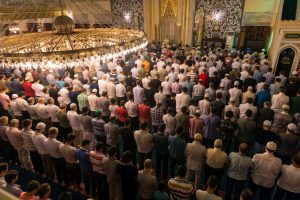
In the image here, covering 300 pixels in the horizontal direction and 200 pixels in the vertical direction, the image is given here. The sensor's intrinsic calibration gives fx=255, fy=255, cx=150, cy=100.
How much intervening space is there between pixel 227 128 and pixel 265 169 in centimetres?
137

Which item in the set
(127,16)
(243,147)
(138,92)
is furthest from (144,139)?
(127,16)

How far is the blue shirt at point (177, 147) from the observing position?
4.62m

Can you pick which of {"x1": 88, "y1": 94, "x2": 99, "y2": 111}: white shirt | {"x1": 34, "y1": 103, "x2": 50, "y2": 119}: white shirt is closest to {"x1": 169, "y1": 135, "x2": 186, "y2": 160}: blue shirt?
{"x1": 88, "y1": 94, "x2": 99, "y2": 111}: white shirt

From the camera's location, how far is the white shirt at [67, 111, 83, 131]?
5839mm

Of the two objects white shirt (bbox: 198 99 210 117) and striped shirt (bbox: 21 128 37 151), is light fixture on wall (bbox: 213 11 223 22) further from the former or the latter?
striped shirt (bbox: 21 128 37 151)

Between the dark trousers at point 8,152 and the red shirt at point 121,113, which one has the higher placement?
the red shirt at point 121,113

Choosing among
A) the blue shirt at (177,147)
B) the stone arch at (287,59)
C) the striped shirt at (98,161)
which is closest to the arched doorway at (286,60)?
the stone arch at (287,59)

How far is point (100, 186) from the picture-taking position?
15.4ft

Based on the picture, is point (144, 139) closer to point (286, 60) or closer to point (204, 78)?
point (204, 78)

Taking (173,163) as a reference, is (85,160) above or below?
above

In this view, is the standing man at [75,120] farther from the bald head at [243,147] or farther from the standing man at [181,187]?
the bald head at [243,147]

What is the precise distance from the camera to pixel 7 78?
9.01 m

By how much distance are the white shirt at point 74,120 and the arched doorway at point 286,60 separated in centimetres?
742

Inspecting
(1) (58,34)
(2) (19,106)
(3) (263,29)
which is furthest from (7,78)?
(3) (263,29)
